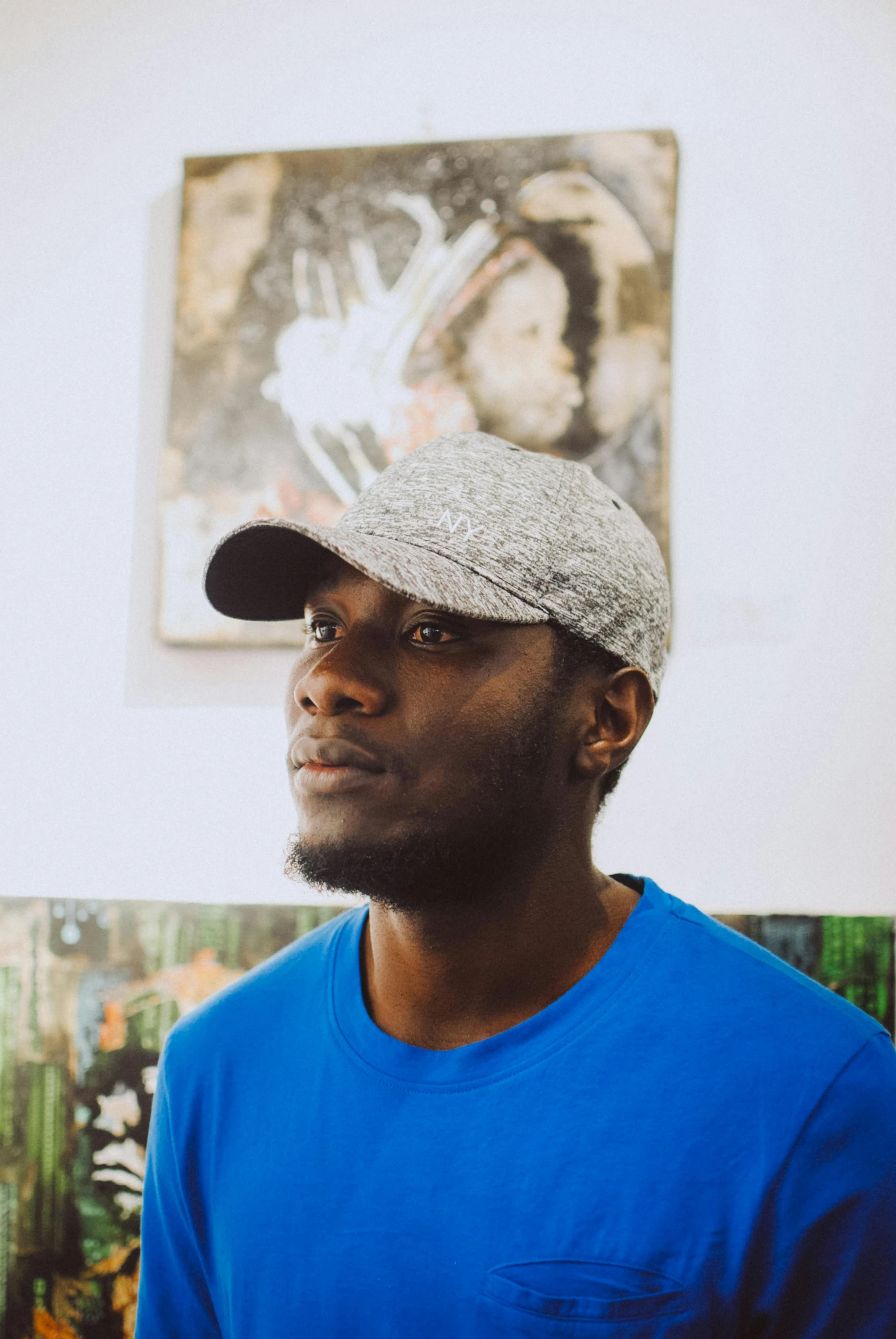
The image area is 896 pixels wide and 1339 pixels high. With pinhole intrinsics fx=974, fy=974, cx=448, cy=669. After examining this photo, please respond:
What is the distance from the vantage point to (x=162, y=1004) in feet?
4.37

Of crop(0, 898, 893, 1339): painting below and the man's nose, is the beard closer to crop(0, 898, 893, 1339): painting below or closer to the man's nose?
the man's nose

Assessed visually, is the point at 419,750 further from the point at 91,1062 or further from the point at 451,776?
the point at 91,1062

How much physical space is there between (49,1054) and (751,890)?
3.22 ft

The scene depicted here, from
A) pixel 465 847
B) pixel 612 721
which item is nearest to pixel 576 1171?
pixel 465 847

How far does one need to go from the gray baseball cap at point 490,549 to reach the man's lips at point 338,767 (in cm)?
13

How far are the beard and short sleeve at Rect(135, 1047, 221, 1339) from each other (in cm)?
32

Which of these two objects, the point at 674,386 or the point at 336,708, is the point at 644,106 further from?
the point at 336,708

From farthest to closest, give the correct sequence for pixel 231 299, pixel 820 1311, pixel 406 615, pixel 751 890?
pixel 231 299, pixel 751 890, pixel 406 615, pixel 820 1311

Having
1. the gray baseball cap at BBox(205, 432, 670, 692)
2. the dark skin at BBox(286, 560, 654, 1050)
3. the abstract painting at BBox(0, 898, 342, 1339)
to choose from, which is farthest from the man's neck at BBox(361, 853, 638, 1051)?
the abstract painting at BBox(0, 898, 342, 1339)

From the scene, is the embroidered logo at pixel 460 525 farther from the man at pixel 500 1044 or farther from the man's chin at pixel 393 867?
the man's chin at pixel 393 867

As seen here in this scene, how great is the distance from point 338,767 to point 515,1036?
0.25 meters

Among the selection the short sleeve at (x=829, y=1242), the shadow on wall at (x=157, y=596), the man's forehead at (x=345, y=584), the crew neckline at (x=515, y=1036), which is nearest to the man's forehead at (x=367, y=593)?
the man's forehead at (x=345, y=584)

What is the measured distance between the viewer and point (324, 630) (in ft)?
2.78

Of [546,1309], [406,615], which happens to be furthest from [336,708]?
[546,1309]
